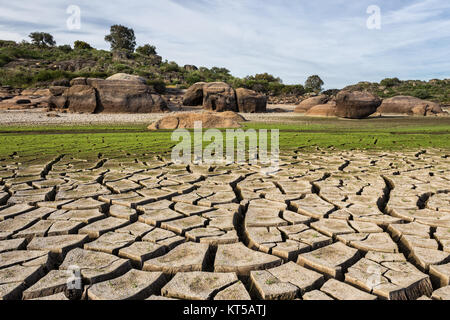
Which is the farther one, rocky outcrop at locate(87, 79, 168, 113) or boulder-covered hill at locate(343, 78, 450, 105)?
boulder-covered hill at locate(343, 78, 450, 105)

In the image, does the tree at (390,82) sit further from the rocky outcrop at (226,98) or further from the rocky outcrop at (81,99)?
the rocky outcrop at (81,99)

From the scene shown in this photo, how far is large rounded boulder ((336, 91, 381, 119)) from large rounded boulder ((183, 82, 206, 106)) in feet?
26.4

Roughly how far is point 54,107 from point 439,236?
57.8 ft

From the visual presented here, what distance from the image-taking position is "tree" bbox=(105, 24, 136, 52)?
194 feet

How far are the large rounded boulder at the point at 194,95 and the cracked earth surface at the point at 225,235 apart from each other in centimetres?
1656

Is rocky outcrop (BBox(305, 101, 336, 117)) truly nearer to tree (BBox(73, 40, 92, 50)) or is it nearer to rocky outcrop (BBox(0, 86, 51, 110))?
rocky outcrop (BBox(0, 86, 51, 110))

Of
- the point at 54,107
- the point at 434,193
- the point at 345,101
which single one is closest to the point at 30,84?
the point at 54,107

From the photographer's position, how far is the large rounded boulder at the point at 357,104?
1689cm

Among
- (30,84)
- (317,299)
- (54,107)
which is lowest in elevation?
(317,299)

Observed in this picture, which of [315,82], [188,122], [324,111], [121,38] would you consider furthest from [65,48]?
[188,122]

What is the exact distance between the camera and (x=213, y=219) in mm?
2758

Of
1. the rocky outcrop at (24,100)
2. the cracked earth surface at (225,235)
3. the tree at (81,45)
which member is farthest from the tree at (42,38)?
the cracked earth surface at (225,235)

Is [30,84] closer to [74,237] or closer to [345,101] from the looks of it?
[345,101]

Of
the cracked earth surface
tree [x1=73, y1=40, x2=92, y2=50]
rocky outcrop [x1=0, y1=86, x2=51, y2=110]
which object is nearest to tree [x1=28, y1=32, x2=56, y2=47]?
tree [x1=73, y1=40, x2=92, y2=50]
